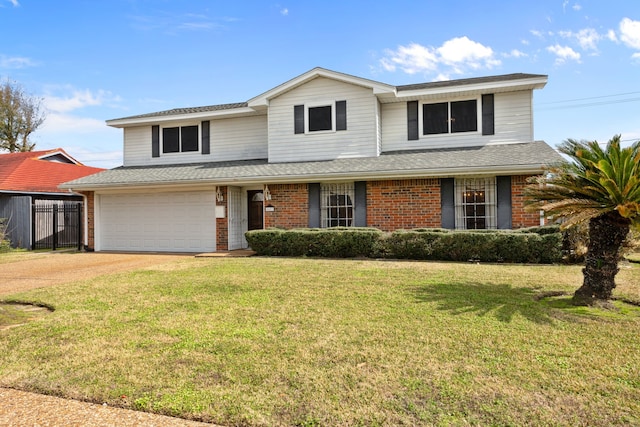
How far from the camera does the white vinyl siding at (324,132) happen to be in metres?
14.7

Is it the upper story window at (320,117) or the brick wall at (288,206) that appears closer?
the brick wall at (288,206)

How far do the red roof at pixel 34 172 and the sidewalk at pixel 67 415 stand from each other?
1793 centimetres

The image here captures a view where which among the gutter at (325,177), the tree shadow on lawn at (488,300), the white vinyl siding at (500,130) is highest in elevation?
the white vinyl siding at (500,130)

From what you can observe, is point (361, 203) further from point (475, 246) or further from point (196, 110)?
point (196, 110)

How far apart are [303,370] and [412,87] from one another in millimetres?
13538

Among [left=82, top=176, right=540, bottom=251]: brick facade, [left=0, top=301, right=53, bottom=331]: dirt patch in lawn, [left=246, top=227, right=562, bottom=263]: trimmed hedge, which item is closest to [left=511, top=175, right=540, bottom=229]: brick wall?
[left=82, top=176, right=540, bottom=251]: brick facade

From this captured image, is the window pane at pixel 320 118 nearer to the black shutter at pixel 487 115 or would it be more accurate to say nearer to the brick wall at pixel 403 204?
the brick wall at pixel 403 204

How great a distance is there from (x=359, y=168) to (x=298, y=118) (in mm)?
3833

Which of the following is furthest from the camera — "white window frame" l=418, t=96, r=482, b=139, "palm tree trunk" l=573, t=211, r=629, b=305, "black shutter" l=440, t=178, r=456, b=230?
"white window frame" l=418, t=96, r=482, b=139

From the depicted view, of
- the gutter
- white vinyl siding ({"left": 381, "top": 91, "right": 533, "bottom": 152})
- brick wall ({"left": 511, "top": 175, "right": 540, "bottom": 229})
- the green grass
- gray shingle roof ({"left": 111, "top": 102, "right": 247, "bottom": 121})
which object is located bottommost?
the green grass

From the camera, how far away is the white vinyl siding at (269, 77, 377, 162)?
14664 millimetres

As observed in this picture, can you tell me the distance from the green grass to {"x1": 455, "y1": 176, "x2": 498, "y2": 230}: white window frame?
A: 5.30 m

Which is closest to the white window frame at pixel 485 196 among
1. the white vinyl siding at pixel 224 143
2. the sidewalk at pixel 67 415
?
the white vinyl siding at pixel 224 143

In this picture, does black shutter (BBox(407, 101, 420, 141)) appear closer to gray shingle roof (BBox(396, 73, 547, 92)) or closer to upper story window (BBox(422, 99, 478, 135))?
upper story window (BBox(422, 99, 478, 135))
